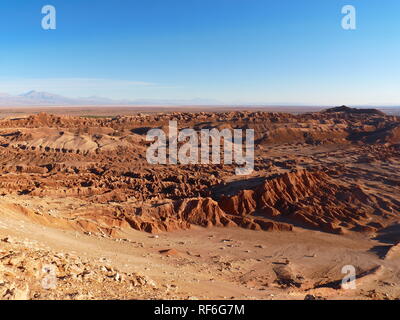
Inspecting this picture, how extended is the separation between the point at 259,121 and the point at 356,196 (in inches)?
1637

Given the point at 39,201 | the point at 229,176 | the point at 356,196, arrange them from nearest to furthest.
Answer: the point at 39,201 < the point at 356,196 < the point at 229,176

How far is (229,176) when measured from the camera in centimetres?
2969

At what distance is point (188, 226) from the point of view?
19359mm

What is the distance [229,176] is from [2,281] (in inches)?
937

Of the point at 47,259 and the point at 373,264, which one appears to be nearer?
the point at 47,259

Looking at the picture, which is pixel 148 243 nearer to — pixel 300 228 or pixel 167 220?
pixel 167 220

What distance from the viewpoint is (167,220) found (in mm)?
19078

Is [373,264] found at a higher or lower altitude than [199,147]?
lower

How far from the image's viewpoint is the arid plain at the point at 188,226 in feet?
29.9

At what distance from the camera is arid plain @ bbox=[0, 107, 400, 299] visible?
912 cm
